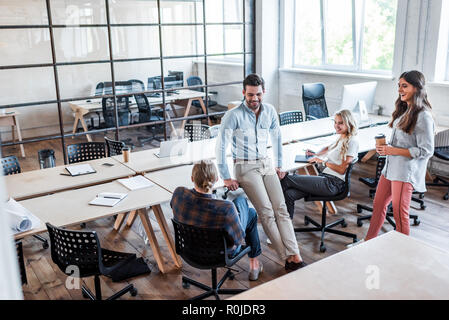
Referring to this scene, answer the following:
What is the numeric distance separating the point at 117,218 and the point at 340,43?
484 centimetres

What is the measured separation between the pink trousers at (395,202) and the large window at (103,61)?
3744mm

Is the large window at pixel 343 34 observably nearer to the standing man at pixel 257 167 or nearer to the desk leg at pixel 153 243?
the standing man at pixel 257 167

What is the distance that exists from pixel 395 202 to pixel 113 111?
401 cm

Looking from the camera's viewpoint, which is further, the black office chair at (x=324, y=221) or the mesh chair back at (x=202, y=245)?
the black office chair at (x=324, y=221)

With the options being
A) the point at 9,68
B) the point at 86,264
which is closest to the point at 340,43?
the point at 9,68

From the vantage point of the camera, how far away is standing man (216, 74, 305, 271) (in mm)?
3604

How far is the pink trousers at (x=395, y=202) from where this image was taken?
138 inches

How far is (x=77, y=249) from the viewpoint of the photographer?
9.22 ft

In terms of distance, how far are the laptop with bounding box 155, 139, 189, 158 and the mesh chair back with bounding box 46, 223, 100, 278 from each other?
1.80 metres

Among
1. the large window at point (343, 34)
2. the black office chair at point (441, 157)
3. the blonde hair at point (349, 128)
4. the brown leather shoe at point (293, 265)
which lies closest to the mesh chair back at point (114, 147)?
the brown leather shoe at point (293, 265)

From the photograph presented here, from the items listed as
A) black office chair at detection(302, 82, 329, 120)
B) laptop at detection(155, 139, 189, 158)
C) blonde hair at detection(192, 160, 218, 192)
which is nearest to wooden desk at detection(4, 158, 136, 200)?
laptop at detection(155, 139, 189, 158)

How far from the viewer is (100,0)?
18.4 ft

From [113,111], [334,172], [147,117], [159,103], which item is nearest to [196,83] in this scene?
[159,103]

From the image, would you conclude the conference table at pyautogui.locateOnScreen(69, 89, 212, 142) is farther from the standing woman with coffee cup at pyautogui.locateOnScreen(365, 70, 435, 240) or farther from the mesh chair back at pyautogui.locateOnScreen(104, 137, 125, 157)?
the standing woman with coffee cup at pyautogui.locateOnScreen(365, 70, 435, 240)
